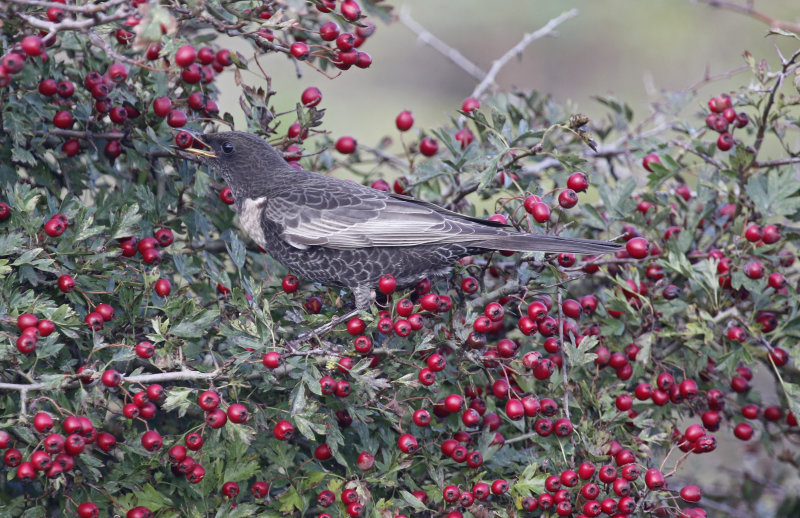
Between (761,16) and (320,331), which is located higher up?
(761,16)

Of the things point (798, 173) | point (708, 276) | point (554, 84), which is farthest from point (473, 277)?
point (554, 84)

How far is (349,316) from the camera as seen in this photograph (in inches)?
106

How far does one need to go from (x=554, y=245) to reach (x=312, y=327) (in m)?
0.88

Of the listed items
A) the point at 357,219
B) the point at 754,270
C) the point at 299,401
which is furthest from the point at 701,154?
the point at 299,401

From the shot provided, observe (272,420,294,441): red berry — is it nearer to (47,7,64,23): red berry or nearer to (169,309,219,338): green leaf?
(169,309,219,338): green leaf

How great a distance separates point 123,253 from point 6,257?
0.37 m

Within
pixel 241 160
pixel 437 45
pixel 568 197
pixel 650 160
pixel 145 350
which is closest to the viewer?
pixel 145 350

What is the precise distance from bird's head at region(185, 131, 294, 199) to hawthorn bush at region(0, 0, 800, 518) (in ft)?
0.28

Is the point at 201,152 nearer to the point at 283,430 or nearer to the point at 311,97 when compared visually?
the point at 311,97

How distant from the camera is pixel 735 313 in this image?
303 cm

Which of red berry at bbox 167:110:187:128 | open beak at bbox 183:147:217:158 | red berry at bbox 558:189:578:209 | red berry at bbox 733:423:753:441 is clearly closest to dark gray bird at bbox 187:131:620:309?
open beak at bbox 183:147:217:158

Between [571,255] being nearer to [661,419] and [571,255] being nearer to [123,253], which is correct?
[661,419]

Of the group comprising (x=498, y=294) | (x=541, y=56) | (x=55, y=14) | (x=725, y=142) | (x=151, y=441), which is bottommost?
(x=541, y=56)

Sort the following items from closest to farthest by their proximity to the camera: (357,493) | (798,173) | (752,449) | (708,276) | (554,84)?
(357,493)
(708,276)
(798,173)
(752,449)
(554,84)
